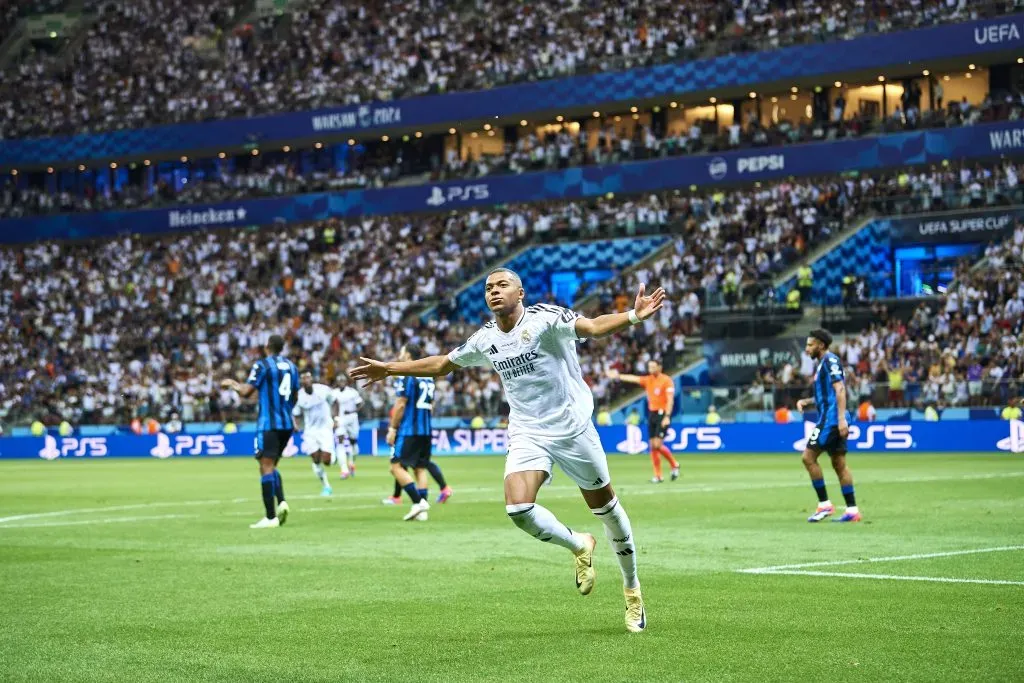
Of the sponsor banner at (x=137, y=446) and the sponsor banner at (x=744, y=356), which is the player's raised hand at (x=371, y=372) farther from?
the sponsor banner at (x=137, y=446)

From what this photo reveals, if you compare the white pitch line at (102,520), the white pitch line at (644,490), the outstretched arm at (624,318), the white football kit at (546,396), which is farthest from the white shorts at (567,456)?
the white pitch line at (644,490)

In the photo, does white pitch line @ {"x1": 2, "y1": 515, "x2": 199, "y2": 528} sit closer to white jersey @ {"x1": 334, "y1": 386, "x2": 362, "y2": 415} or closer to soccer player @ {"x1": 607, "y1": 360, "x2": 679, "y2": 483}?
soccer player @ {"x1": 607, "y1": 360, "x2": 679, "y2": 483}

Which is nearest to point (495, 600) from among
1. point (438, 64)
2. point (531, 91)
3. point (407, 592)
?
point (407, 592)

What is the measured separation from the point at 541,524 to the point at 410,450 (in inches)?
432

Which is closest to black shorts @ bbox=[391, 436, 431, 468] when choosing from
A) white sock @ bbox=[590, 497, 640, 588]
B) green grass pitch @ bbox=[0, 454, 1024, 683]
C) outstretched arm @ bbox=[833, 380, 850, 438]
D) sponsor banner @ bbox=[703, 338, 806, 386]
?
green grass pitch @ bbox=[0, 454, 1024, 683]

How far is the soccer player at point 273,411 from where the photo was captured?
743 inches

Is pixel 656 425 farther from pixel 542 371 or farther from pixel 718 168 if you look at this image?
pixel 718 168

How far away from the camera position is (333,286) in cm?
5847

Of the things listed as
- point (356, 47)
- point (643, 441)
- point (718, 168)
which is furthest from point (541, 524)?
point (356, 47)

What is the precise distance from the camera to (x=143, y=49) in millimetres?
71125

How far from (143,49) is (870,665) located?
6814 centimetres

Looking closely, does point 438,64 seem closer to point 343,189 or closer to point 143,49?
point 343,189

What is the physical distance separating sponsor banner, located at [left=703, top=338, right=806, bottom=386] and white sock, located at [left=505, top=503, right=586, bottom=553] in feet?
109

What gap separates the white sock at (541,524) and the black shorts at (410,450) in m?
10.7
